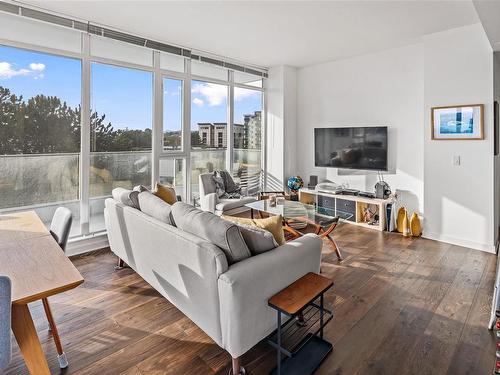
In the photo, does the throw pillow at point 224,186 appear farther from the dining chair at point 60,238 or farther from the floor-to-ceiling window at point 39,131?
the dining chair at point 60,238

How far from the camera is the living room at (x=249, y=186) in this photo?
1.90 metres

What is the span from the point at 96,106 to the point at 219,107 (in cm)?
218

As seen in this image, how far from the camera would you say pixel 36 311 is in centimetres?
248

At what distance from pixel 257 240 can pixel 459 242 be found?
343cm

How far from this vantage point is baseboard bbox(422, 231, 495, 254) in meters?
3.86

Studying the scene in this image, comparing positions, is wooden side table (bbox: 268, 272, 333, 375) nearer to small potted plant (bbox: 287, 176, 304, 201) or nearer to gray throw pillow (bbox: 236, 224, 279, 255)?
gray throw pillow (bbox: 236, 224, 279, 255)

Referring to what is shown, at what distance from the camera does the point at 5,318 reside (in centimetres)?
111

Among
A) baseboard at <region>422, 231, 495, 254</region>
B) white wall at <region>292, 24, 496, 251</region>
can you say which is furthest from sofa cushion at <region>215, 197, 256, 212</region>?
baseboard at <region>422, 231, 495, 254</region>

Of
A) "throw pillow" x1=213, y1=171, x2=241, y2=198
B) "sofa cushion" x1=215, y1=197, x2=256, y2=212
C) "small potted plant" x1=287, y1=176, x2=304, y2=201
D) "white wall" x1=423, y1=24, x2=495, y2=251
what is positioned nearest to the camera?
"white wall" x1=423, y1=24, x2=495, y2=251

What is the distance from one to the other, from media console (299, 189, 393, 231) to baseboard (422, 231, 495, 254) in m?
0.65

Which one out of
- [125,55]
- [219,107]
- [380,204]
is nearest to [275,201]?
[380,204]

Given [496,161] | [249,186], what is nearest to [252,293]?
[496,161]

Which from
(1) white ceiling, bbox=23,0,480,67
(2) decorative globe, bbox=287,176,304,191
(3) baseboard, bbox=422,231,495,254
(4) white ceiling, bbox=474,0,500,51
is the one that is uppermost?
(1) white ceiling, bbox=23,0,480,67

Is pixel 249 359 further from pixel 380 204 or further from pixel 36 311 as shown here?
pixel 380 204
